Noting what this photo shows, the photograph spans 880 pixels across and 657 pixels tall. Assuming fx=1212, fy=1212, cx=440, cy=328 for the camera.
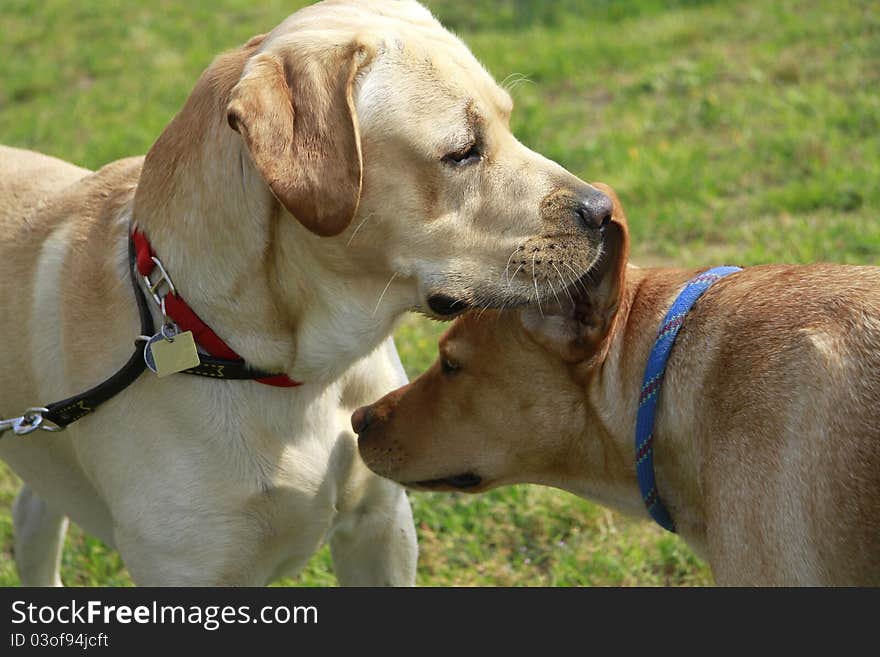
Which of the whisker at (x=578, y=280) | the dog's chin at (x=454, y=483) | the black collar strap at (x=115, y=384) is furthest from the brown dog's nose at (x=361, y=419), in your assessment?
the whisker at (x=578, y=280)

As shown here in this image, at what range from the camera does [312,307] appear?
11.0 ft

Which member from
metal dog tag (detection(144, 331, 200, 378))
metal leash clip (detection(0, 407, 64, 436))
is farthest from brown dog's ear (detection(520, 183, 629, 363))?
metal leash clip (detection(0, 407, 64, 436))

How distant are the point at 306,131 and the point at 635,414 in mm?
1279

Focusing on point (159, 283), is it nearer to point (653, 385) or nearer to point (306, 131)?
point (306, 131)

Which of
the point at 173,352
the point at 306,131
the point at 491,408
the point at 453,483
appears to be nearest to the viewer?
the point at 306,131

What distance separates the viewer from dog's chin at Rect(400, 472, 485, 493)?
12.5 ft

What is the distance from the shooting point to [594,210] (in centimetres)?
324

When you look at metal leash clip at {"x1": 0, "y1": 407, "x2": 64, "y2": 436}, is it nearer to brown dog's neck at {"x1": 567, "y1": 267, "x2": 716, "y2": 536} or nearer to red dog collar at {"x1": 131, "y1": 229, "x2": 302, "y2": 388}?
red dog collar at {"x1": 131, "y1": 229, "x2": 302, "y2": 388}

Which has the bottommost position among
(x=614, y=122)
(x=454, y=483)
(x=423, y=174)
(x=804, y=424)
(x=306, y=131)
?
(x=614, y=122)

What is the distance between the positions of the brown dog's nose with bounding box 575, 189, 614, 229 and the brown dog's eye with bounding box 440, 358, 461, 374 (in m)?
0.73

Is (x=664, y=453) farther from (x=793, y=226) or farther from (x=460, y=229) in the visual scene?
(x=793, y=226)

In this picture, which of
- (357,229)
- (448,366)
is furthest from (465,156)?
(448,366)

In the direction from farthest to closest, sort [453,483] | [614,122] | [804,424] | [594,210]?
[614,122], [453,483], [594,210], [804,424]
